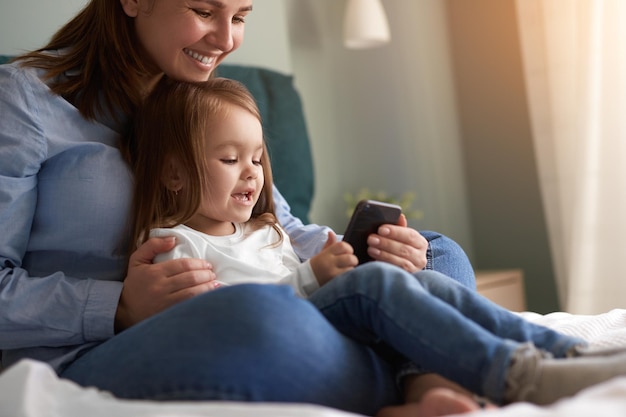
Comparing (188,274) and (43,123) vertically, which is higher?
(43,123)

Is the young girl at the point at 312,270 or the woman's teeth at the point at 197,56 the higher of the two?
the woman's teeth at the point at 197,56

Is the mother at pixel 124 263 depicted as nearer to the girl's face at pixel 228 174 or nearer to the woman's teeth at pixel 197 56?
the woman's teeth at pixel 197 56

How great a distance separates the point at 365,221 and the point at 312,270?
0.13 meters

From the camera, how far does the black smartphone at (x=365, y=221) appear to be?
136cm

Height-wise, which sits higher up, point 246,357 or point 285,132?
point 246,357

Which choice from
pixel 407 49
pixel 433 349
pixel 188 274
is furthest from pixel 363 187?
pixel 433 349

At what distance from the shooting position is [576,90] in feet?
Answer: 10.8

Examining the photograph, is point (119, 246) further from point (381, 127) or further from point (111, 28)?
point (381, 127)

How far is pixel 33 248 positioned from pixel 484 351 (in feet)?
2.64

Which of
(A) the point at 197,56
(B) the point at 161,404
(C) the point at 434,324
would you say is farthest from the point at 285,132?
(B) the point at 161,404

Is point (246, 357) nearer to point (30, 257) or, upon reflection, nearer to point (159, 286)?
point (159, 286)

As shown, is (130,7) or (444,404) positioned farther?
(130,7)

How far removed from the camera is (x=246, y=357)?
3.20 feet

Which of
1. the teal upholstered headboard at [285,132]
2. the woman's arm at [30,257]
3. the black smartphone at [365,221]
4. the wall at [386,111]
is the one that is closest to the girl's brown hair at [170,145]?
the woman's arm at [30,257]
